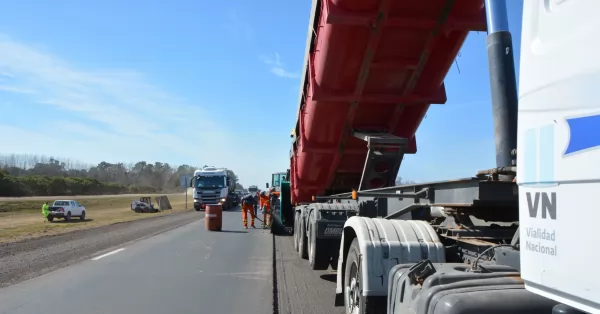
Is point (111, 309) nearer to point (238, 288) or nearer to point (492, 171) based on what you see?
point (238, 288)

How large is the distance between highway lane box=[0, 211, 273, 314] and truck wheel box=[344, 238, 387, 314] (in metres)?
1.70

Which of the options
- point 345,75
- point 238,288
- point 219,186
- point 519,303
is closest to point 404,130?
point 345,75

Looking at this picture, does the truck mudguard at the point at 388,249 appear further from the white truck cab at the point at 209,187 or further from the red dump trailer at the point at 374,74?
the white truck cab at the point at 209,187

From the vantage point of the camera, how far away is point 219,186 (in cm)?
4197

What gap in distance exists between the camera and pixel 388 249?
16.2 ft

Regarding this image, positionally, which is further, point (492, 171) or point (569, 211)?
point (492, 171)

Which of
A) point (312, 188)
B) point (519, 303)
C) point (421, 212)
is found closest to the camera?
point (519, 303)

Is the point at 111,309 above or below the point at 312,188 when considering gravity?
below

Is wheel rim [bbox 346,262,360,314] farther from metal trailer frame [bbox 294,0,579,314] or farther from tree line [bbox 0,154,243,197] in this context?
tree line [bbox 0,154,243,197]

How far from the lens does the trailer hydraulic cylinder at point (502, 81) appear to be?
3.72 m

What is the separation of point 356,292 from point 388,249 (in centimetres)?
75

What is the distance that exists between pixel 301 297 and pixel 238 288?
122 centimetres

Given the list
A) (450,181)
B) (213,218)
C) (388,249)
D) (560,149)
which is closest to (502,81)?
(450,181)

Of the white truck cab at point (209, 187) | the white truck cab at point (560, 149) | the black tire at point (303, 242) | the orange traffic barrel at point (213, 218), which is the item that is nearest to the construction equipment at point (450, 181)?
the white truck cab at point (560, 149)
